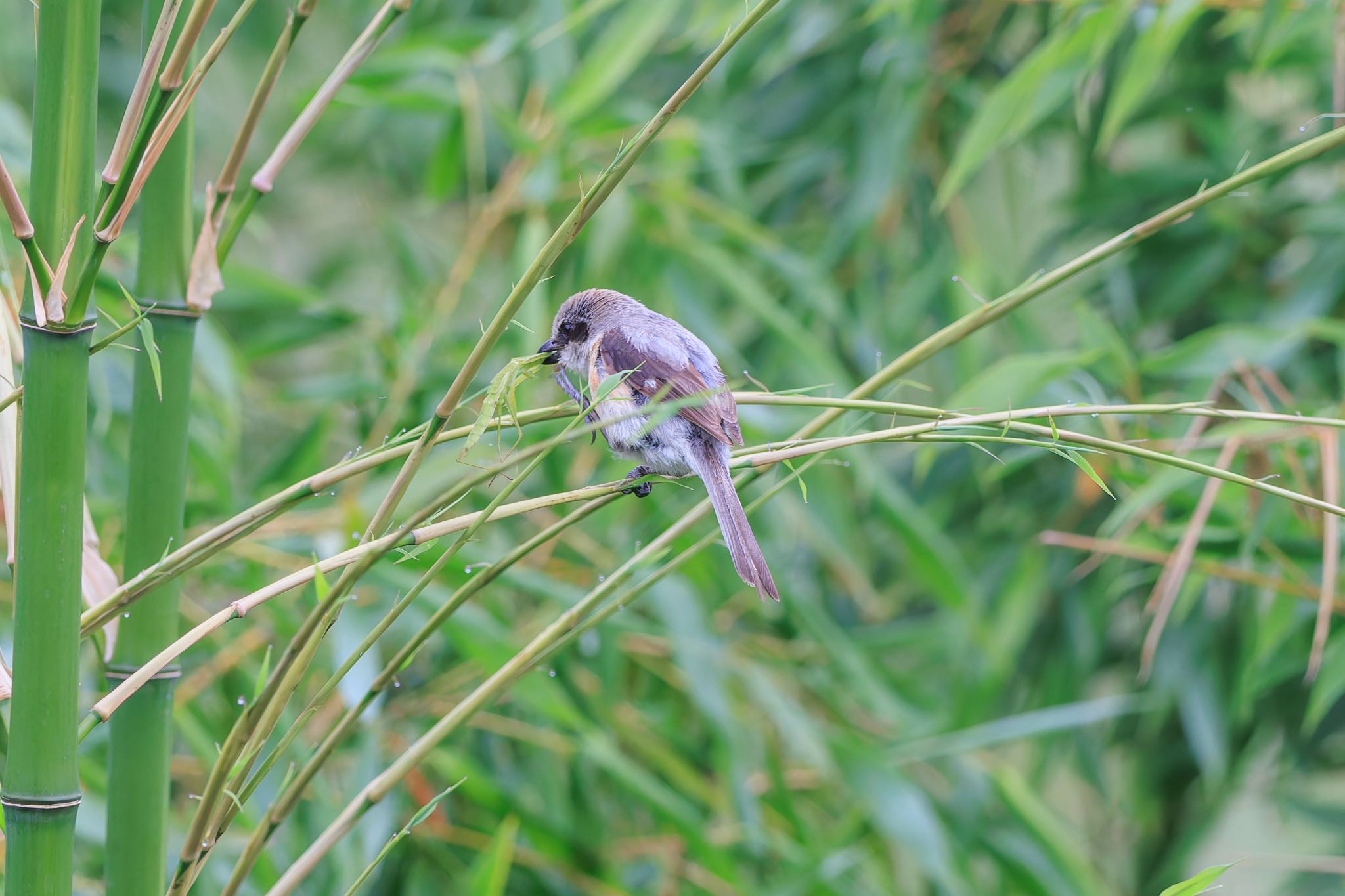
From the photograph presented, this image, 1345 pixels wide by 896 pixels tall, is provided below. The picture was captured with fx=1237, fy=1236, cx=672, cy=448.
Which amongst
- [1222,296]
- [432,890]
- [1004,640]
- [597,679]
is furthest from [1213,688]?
[432,890]

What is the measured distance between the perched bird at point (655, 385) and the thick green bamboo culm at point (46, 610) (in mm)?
549

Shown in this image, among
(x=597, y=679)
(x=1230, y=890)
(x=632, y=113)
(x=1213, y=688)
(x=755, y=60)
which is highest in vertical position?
(x=755, y=60)

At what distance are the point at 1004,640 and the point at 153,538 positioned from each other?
207cm

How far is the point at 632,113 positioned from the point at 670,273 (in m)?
0.31

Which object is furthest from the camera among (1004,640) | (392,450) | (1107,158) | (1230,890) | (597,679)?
(1230,890)

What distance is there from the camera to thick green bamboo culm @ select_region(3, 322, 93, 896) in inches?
23.1

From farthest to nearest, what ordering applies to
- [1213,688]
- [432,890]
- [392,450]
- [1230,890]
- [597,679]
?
[1230,890], [1213,688], [597,679], [432,890], [392,450]

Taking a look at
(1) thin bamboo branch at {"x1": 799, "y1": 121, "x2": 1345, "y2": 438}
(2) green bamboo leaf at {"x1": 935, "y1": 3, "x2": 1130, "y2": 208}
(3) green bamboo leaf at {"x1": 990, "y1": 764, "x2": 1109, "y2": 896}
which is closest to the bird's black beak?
(2) green bamboo leaf at {"x1": 935, "y1": 3, "x2": 1130, "y2": 208}

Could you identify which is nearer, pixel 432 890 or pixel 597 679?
pixel 432 890

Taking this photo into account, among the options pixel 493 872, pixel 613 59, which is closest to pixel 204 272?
pixel 493 872

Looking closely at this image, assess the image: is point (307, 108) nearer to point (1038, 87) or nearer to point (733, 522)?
point (733, 522)

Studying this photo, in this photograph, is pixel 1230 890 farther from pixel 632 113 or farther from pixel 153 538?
pixel 153 538

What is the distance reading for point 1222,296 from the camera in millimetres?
2570

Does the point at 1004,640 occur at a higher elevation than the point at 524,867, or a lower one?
higher
